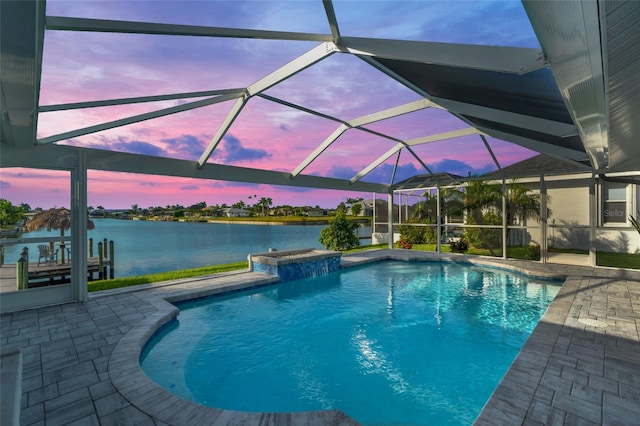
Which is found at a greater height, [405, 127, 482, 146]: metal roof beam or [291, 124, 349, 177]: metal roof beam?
[405, 127, 482, 146]: metal roof beam

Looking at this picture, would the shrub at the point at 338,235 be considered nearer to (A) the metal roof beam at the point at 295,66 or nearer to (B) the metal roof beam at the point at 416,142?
(B) the metal roof beam at the point at 416,142

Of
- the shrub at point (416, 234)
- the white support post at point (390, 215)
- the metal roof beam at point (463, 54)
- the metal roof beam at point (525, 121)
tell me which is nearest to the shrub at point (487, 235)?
the shrub at point (416, 234)

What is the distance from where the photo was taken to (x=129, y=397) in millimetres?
3365

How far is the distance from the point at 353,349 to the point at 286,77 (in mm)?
5362

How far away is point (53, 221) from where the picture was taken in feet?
22.7

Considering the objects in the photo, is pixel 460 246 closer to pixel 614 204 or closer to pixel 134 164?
pixel 614 204

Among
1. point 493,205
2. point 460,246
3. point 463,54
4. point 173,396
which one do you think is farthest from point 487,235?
point 173,396

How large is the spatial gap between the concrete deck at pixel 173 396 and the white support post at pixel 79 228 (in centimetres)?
44

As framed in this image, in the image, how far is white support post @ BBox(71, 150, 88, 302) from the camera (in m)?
6.95

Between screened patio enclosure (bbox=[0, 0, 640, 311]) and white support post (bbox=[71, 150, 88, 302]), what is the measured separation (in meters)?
0.03

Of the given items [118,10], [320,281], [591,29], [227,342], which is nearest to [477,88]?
[591,29]

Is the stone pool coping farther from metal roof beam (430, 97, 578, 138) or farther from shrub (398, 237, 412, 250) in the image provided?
shrub (398, 237, 412, 250)

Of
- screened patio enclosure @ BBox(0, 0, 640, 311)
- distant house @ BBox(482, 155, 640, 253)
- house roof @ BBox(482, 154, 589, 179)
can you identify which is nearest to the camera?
screened patio enclosure @ BBox(0, 0, 640, 311)

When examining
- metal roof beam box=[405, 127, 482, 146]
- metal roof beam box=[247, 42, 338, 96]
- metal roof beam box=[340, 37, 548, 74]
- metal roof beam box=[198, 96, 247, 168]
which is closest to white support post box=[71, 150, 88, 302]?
metal roof beam box=[198, 96, 247, 168]
